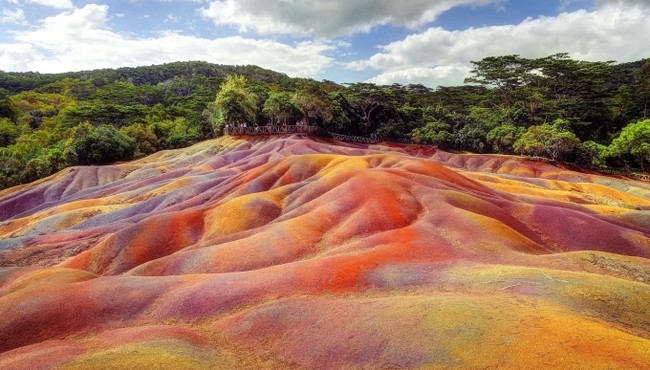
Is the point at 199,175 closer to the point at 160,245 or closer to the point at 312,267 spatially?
the point at 160,245

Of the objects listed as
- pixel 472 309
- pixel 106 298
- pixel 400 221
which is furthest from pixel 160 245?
pixel 472 309

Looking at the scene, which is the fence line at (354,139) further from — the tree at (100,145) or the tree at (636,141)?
the tree at (636,141)

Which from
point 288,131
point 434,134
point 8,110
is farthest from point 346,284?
point 8,110

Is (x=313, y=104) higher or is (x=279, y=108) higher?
(x=313, y=104)

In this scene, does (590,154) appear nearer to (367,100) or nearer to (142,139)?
(367,100)

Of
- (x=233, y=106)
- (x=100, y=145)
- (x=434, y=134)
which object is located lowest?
(x=100, y=145)

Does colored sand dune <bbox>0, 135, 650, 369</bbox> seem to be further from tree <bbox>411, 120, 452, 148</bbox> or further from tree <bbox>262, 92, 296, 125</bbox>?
tree <bbox>262, 92, 296, 125</bbox>

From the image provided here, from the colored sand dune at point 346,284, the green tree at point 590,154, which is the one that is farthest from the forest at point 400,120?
the colored sand dune at point 346,284
